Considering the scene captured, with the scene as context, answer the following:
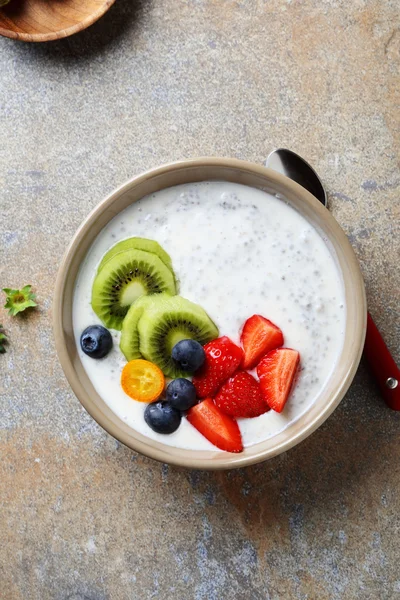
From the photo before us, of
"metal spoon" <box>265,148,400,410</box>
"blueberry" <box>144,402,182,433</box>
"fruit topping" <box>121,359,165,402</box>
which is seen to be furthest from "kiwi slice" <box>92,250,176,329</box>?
"metal spoon" <box>265,148,400,410</box>

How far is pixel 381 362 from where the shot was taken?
1867 millimetres

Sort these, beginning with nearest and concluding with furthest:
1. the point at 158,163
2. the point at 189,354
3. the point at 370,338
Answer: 1. the point at 189,354
2. the point at 370,338
3. the point at 158,163

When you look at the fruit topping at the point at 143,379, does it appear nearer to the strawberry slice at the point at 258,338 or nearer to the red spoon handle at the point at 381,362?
the strawberry slice at the point at 258,338

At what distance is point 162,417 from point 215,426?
5.3 inches

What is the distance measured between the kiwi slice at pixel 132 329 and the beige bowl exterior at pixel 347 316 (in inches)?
5.1

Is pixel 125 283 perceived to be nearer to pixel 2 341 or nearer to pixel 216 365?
pixel 216 365

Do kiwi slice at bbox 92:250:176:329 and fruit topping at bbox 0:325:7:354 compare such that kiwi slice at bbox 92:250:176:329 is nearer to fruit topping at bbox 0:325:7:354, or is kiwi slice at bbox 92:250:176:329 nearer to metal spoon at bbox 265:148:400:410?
fruit topping at bbox 0:325:7:354

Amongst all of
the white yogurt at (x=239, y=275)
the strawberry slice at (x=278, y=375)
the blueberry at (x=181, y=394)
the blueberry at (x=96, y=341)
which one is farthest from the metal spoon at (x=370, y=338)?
the blueberry at (x=96, y=341)

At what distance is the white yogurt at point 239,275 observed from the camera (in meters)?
1.72

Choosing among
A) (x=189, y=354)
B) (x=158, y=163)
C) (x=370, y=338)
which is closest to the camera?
(x=189, y=354)

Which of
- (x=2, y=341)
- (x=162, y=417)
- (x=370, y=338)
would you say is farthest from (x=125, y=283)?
(x=370, y=338)

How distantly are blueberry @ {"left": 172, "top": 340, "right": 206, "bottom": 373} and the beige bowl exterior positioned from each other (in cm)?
22

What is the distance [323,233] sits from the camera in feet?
5.71

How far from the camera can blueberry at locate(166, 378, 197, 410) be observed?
167 cm
